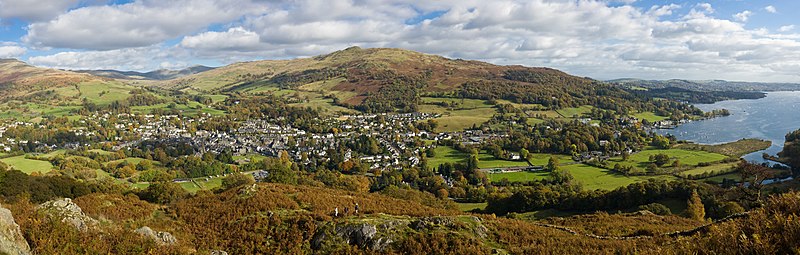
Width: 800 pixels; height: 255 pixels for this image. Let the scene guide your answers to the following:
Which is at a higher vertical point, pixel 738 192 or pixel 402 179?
pixel 738 192

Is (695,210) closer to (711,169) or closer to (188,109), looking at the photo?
(711,169)

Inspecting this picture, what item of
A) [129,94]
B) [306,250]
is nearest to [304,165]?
[306,250]

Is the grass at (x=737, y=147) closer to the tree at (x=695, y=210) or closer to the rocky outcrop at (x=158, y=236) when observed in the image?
the tree at (x=695, y=210)

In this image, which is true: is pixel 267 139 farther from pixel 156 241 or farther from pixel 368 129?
pixel 156 241

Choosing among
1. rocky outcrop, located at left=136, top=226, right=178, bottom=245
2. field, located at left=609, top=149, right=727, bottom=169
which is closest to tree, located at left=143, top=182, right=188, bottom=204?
rocky outcrop, located at left=136, top=226, right=178, bottom=245

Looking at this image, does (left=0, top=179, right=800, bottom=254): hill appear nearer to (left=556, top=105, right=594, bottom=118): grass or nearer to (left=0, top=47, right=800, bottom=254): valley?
(left=0, top=47, right=800, bottom=254): valley
